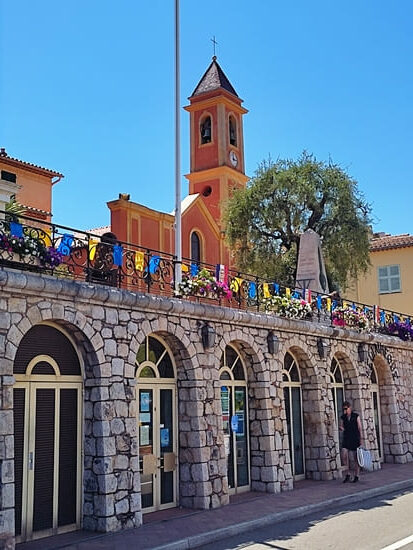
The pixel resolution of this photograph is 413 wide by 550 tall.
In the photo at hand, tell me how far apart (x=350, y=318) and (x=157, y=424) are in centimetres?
804

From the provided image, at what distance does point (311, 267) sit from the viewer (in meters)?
18.5

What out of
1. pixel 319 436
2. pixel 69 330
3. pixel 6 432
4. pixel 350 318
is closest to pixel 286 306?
pixel 319 436

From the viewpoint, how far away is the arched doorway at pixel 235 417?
529 inches

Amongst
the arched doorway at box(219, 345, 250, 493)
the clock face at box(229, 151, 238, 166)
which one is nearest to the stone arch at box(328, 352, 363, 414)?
the arched doorway at box(219, 345, 250, 493)

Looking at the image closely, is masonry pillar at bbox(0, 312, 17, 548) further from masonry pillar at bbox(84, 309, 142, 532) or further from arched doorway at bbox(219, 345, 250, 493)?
arched doorway at bbox(219, 345, 250, 493)

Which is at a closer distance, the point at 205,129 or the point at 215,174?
the point at 215,174

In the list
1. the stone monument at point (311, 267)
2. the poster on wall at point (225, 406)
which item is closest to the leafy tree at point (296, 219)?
the stone monument at point (311, 267)

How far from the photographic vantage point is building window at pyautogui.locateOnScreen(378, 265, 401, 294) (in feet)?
102

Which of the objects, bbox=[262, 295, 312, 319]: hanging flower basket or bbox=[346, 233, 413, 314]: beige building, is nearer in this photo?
bbox=[262, 295, 312, 319]: hanging flower basket

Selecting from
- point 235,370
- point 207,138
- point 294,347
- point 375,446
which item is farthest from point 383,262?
point 235,370

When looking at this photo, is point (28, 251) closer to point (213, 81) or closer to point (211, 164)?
point (211, 164)

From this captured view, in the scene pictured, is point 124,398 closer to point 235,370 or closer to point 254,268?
point 235,370

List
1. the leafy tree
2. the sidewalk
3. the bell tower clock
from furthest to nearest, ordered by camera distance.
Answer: the bell tower clock, the leafy tree, the sidewalk

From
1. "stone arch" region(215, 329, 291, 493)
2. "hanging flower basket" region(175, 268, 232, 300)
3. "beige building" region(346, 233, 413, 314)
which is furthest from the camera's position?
"beige building" region(346, 233, 413, 314)
